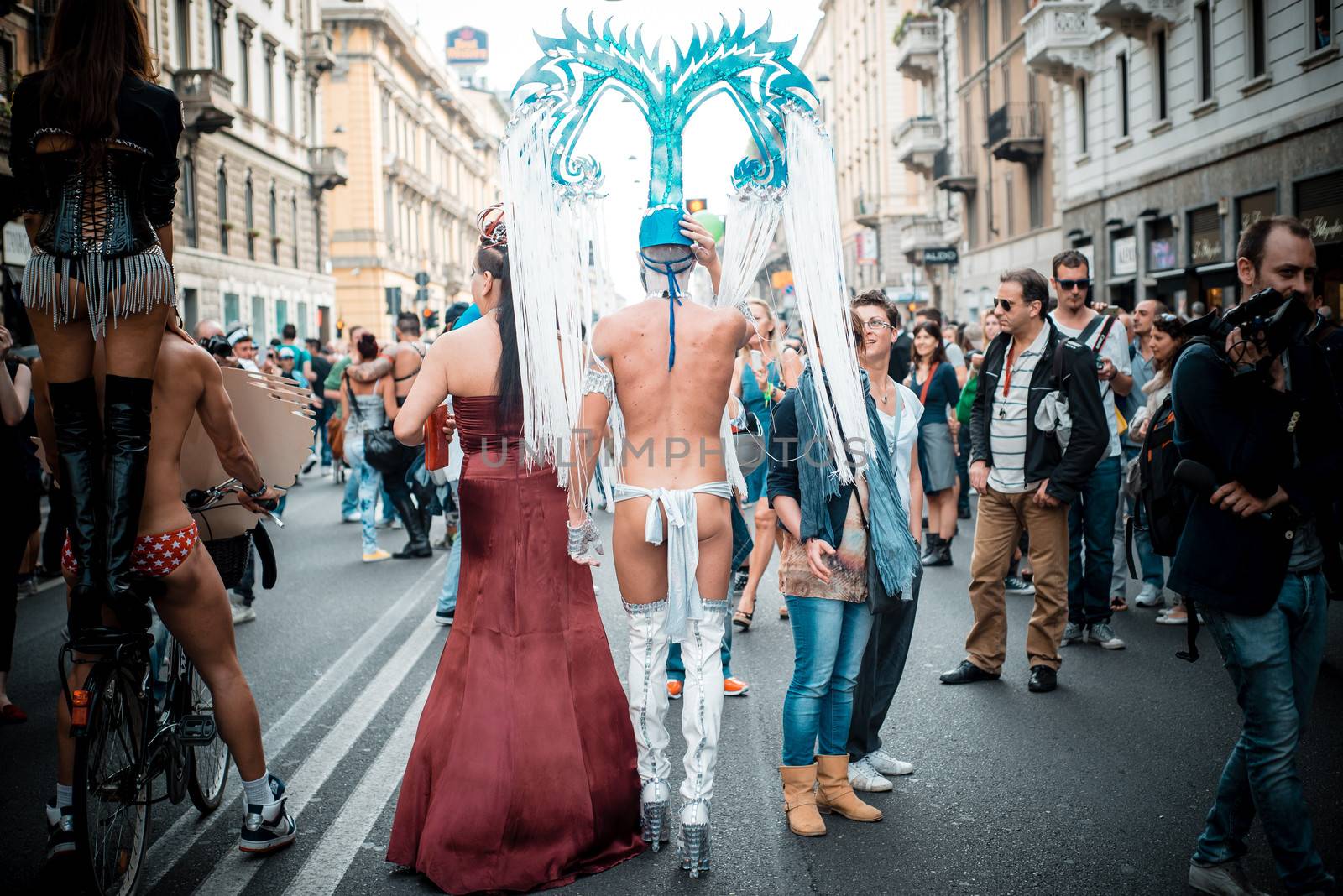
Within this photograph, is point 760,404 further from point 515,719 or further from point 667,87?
point 515,719

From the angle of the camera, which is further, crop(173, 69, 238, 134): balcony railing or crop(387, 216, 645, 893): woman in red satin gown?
crop(173, 69, 238, 134): balcony railing

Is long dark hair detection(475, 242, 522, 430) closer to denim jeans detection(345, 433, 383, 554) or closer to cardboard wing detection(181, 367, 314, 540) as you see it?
cardboard wing detection(181, 367, 314, 540)

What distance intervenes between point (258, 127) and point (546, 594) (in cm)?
3600

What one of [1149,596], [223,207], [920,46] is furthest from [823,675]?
[920,46]

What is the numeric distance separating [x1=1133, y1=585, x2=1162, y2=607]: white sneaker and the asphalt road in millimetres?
232

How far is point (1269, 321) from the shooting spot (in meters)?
3.53

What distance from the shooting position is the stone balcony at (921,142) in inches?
1615

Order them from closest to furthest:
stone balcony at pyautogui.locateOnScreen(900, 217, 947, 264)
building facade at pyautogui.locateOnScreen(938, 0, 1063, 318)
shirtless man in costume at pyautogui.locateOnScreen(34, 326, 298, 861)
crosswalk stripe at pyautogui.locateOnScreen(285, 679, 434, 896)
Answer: shirtless man in costume at pyautogui.locateOnScreen(34, 326, 298, 861) < crosswalk stripe at pyautogui.locateOnScreen(285, 679, 434, 896) < building facade at pyautogui.locateOnScreen(938, 0, 1063, 318) < stone balcony at pyautogui.locateOnScreen(900, 217, 947, 264)

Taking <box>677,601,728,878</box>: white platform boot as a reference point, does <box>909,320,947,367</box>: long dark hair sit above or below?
above

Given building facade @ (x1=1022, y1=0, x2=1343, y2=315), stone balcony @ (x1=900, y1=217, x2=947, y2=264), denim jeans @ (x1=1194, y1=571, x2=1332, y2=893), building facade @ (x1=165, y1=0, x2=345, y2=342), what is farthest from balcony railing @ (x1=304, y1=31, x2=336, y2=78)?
denim jeans @ (x1=1194, y1=571, x2=1332, y2=893)

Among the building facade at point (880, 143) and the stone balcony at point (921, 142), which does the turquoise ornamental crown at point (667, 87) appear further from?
the building facade at point (880, 143)

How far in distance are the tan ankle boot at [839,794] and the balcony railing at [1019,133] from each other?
2807 cm

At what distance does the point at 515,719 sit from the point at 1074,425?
141 inches

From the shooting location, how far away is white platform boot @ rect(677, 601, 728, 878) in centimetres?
394
